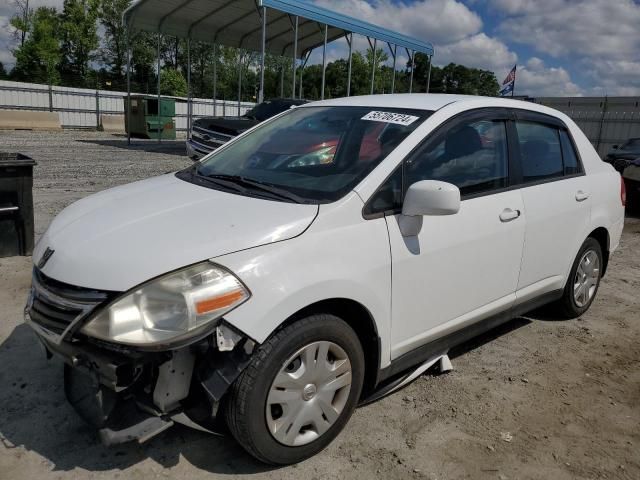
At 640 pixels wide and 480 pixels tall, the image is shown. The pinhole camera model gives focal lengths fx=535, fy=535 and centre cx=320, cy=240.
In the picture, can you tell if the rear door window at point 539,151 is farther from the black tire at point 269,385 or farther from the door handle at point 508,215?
the black tire at point 269,385

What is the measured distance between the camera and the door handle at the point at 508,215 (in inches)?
129

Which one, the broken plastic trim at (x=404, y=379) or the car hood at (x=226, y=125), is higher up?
the car hood at (x=226, y=125)

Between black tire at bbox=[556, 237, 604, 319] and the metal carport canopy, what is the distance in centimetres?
1169

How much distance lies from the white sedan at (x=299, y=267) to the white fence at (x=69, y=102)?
20825 mm

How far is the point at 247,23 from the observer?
62.7ft

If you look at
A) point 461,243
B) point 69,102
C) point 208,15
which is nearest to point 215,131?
point 461,243

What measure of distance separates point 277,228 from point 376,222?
53cm

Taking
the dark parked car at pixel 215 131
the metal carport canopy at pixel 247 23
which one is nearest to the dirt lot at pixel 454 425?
the dark parked car at pixel 215 131

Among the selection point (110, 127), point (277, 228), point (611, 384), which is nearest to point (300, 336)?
point (277, 228)

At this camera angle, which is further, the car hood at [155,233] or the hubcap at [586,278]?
the hubcap at [586,278]

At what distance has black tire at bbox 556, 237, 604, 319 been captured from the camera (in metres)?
4.16

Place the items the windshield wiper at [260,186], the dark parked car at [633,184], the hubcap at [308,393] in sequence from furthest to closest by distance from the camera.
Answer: the dark parked car at [633,184] → the windshield wiper at [260,186] → the hubcap at [308,393]

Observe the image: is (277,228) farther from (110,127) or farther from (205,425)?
(110,127)

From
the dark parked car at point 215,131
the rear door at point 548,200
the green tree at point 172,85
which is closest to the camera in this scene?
the rear door at point 548,200
